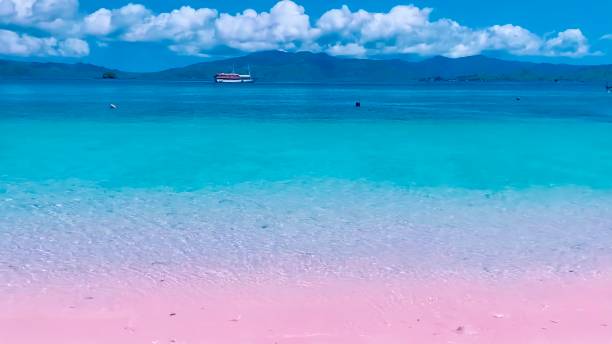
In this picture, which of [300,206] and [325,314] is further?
[300,206]

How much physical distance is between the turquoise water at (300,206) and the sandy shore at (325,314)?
2.65 feet

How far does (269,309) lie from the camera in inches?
283

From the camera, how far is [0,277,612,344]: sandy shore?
638 cm

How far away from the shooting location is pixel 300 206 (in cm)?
1308

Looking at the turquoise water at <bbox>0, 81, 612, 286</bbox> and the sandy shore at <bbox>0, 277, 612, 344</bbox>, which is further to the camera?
the turquoise water at <bbox>0, 81, 612, 286</bbox>

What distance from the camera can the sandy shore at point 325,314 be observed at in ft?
20.9

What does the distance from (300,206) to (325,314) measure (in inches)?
241

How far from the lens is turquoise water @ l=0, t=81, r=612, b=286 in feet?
30.0

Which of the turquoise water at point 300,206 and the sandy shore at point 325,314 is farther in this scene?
the turquoise water at point 300,206

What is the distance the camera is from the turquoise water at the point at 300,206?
360 inches

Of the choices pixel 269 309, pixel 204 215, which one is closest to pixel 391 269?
pixel 269 309

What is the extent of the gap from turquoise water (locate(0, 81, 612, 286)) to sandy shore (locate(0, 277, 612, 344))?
81 cm

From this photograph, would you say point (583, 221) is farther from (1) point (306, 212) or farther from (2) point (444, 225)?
(1) point (306, 212)

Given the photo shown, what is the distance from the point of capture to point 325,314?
23.1 feet
